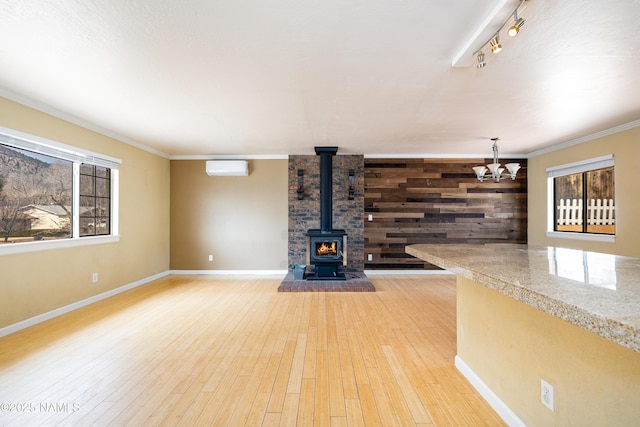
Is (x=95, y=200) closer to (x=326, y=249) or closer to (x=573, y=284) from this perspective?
(x=326, y=249)

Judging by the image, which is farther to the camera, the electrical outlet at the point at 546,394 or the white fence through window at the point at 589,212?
the white fence through window at the point at 589,212

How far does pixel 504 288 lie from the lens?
113 cm

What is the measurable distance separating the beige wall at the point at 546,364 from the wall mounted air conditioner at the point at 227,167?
4.49 metres

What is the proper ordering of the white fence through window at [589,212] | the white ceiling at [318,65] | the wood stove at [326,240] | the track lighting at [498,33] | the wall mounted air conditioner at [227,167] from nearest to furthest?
the track lighting at [498,33] → the white ceiling at [318,65] → the white fence through window at [589,212] → the wood stove at [326,240] → the wall mounted air conditioner at [227,167]

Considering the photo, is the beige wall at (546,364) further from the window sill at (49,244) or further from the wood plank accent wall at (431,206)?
the window sill at (49,244)

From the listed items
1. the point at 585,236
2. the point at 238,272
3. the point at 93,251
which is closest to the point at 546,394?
the point at 585,236

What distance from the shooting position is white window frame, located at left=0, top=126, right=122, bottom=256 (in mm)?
2936

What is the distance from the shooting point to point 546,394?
1.39 m

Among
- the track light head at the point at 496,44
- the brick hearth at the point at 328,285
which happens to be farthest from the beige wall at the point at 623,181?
the track light head at the point at 496,44

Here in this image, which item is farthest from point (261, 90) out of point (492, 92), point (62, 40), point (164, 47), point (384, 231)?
point (384, 231)

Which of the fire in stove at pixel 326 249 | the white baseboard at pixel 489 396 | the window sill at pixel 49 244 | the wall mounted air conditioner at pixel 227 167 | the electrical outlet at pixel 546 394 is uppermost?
the wall mounted air conditioner at pixel 227 167

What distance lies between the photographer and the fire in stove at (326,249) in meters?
5.23

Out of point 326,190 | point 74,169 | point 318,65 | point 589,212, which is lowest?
point 589,212

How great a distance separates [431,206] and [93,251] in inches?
223
